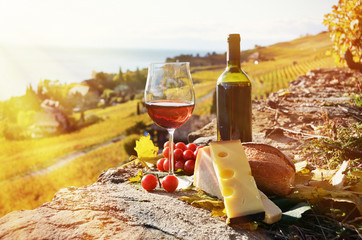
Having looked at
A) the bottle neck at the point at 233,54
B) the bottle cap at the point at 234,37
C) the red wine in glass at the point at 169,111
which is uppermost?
the bottle cap at the point at 234,37

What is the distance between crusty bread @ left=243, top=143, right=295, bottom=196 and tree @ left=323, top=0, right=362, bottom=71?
223 inches

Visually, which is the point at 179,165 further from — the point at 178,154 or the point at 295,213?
the point at 295,213

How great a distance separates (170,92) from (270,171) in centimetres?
78

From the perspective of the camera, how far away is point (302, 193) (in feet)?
5.39

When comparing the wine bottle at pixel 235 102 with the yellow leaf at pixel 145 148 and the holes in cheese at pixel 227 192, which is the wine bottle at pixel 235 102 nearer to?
the yellow leaf at pixel 145 148

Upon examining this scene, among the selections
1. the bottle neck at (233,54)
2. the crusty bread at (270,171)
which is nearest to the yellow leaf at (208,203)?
the crusty bread at (270,171)

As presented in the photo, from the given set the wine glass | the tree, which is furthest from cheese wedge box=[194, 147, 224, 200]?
the tree

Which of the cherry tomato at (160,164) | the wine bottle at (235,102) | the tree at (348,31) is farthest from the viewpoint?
the tree at (348,31)

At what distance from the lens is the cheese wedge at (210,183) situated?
4.74 ft

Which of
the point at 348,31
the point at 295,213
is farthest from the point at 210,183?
A: the point at 348,31

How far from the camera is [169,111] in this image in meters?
2.06

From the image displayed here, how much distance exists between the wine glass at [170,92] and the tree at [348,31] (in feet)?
18.1

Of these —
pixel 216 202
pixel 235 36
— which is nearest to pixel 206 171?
pixel 216 202

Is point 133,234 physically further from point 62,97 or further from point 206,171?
point 62,97
